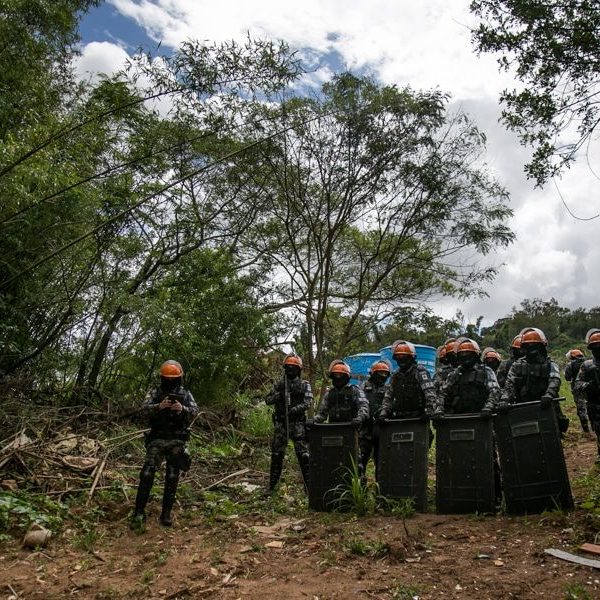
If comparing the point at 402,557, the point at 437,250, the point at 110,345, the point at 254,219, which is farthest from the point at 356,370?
the point at 402,557

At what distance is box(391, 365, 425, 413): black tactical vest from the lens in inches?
258

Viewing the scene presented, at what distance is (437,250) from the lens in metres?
12.4

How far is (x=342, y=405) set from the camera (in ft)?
23.0

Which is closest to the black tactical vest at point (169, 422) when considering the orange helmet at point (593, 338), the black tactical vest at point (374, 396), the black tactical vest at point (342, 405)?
the black tactical vest at point (342, 405)

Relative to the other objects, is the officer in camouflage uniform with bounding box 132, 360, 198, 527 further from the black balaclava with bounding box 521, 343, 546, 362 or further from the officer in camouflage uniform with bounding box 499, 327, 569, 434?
the black balaclava with bounding box 521, 343, 546, 362

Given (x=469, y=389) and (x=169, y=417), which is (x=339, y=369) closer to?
(x=469, y=389)

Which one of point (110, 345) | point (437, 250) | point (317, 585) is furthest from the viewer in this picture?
point (437, 250)

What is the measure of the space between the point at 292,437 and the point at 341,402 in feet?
3.45

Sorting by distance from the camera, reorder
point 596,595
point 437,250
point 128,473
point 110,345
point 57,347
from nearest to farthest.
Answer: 1. point 596,595
2. point 128,473
3. point 57,347
4. point 110,345
5. point 437,250

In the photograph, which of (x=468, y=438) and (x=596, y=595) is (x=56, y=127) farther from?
(x=596, y=595)

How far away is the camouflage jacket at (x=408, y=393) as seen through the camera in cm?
645

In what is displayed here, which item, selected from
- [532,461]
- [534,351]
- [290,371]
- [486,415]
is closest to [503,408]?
[486,415]

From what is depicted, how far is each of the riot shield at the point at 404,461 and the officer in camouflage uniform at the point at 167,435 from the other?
226cm

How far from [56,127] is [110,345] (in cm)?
488
